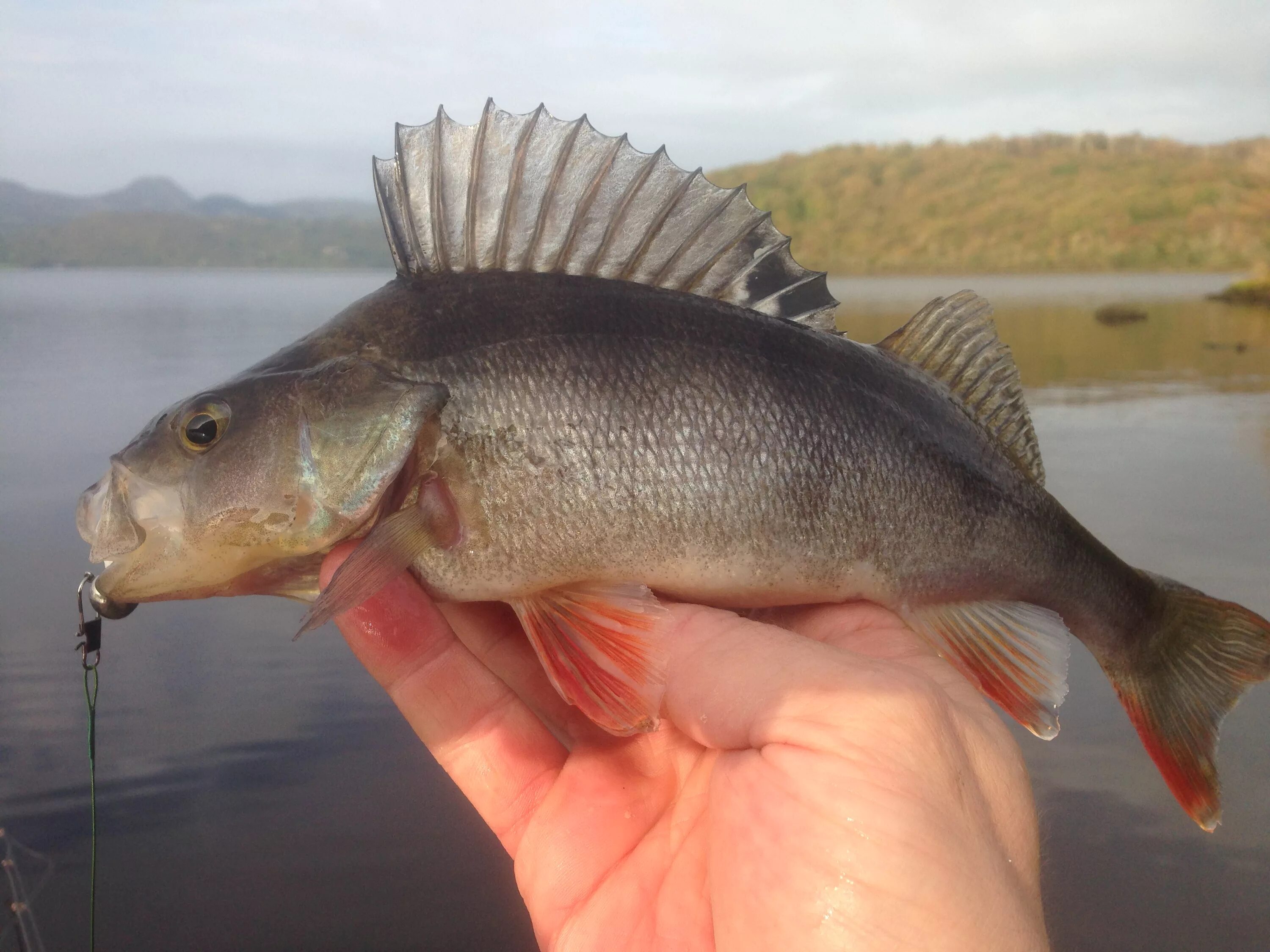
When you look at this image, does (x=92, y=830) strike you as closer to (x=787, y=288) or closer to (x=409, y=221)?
(x=409, y=221)

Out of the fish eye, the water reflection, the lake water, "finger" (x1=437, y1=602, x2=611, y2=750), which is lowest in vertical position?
the lake water

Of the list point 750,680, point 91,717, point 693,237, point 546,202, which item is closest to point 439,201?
point 546,202

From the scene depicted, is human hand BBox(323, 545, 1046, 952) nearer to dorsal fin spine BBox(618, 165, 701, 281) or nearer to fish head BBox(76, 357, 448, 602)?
fish head BBox(76, 357, 448, 602)

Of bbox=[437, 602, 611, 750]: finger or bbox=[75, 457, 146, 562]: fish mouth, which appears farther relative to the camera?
bbox=[437, 602, 611, 750]: finger

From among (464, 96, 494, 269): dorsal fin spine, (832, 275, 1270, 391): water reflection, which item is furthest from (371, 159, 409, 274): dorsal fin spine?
(832, 275, 1270, 391): water reflection

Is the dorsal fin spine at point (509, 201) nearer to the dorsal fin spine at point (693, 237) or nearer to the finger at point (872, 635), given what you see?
the dorsal fin spine at point (693, 237)

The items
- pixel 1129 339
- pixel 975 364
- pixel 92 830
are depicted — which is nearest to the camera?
pixel 975 364

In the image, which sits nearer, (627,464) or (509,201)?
(627,464)
